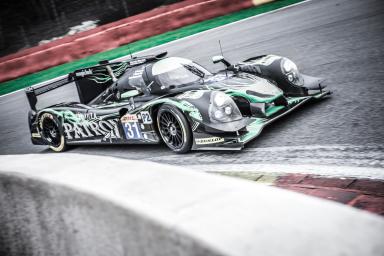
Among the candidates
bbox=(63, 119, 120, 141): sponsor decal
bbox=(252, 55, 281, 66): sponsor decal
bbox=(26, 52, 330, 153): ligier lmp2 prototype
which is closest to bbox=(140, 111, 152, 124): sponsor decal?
bbox=(26, 52, 330, 153): ligier lmp2 prototype

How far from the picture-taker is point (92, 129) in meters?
5.74

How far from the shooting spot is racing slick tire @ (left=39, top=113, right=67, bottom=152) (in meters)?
6.33

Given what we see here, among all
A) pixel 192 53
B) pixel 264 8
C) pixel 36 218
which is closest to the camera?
pixel 36 218

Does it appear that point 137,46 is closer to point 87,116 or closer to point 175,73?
point 87,116

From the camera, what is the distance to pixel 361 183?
291 cm

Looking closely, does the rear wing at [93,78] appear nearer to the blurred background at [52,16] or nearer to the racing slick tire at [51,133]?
the racing slick tire at [51,133]

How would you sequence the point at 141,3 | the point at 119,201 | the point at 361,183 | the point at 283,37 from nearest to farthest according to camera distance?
the point at 119,201, the point at 361,183, the point at 283,37, the point at 141,3

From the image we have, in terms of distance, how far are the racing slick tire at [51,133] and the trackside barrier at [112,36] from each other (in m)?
8.60

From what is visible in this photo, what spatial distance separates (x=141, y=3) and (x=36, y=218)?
2221cm

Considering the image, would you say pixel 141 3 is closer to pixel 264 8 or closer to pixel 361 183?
pixel 264 8

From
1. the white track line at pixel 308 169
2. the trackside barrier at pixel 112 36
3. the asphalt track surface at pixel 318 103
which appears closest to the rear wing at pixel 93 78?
the asphalt track surface at pixel 318 103

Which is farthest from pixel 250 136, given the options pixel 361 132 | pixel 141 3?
pixel 141 3

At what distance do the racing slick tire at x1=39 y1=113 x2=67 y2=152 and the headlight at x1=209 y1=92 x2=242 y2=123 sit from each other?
296cm

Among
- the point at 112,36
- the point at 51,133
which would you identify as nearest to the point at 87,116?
the point at 51,133
